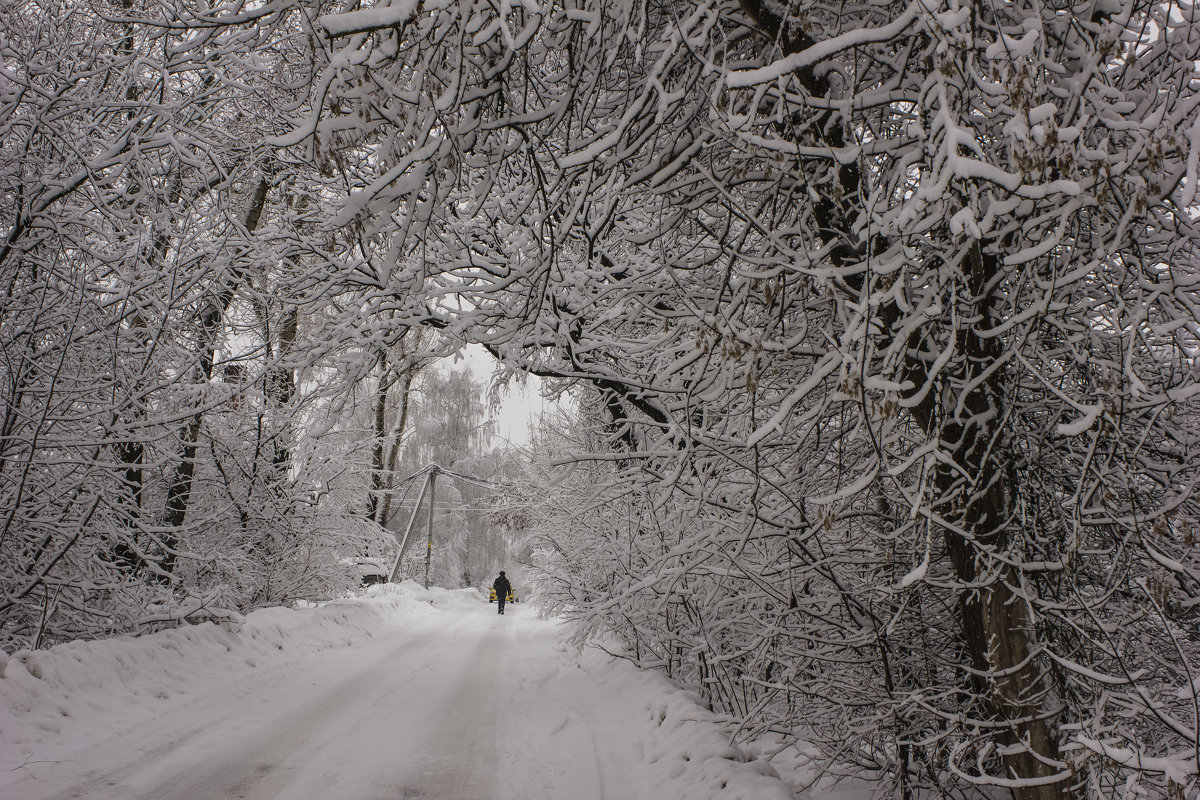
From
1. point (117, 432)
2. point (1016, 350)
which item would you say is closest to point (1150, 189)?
point (1016, 350)

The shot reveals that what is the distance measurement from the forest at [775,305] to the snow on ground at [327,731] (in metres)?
0.63

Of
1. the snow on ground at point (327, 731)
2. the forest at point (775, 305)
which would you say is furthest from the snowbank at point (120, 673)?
the forest at point (775, 305)

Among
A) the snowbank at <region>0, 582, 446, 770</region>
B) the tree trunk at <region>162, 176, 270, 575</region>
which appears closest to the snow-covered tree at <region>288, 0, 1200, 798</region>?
the snowbank at <region>0, 582, 446, 770</region>

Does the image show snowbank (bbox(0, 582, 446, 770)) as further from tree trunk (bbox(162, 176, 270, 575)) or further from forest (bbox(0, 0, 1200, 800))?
tree trunk (bbox(162, 176, 270, 575))

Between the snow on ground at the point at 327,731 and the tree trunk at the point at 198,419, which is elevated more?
the tree trunk at the point at 198,419

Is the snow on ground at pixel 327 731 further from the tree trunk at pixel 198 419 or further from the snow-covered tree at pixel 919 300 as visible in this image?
the tree trunk at pixel 198 419

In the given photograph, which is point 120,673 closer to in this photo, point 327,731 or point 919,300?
A: point 327,731

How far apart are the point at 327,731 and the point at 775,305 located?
5.27 metres

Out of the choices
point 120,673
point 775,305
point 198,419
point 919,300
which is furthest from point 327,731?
point 919,300

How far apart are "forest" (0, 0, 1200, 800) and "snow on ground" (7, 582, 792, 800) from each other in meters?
0.63

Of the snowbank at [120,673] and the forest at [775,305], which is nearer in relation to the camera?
the forest at [775,305]

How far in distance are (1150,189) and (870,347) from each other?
3.24 feet

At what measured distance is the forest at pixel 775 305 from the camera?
2.16 meters

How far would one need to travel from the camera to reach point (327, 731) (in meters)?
5.38
